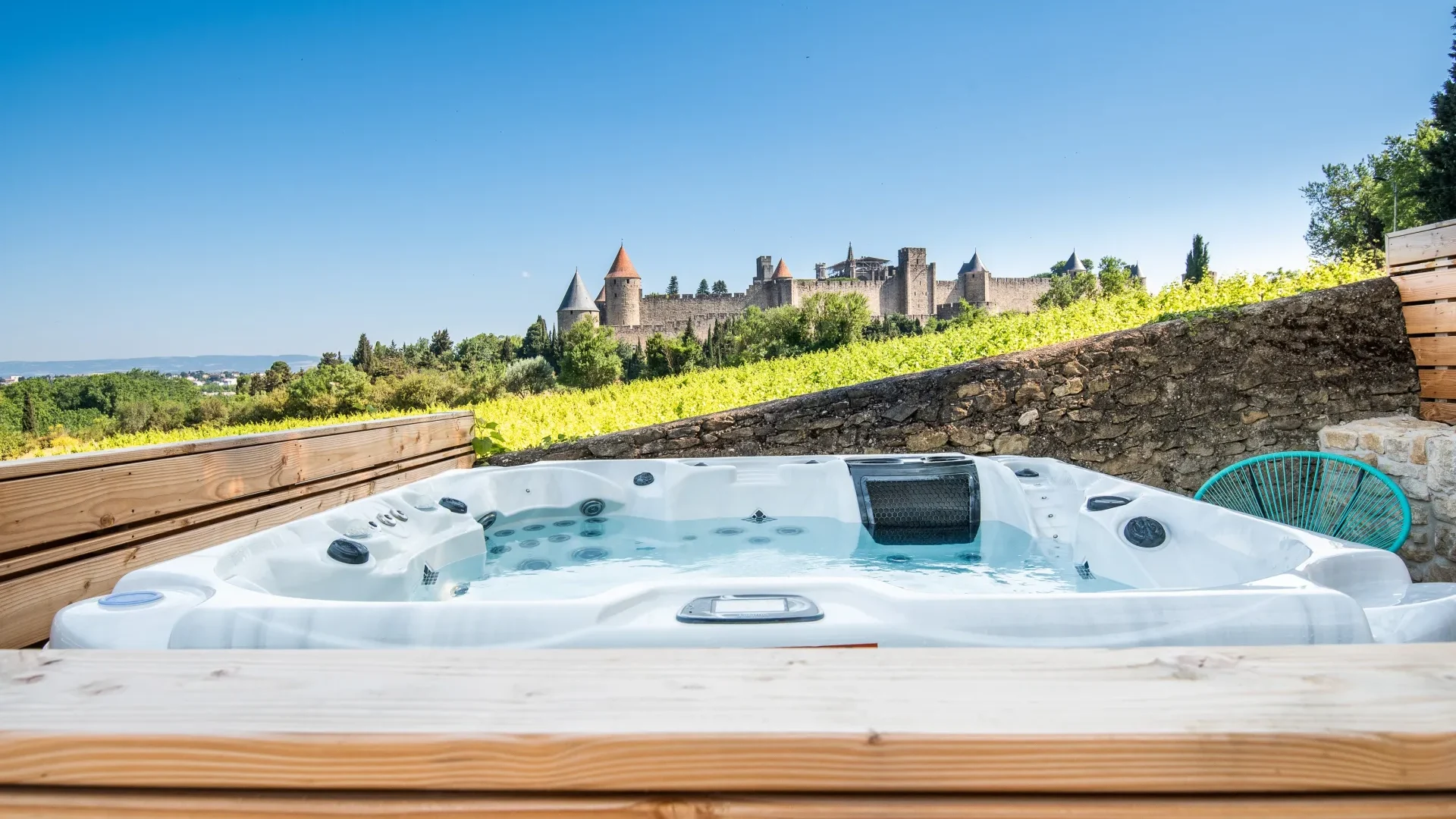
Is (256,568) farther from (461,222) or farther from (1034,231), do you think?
(461,222)

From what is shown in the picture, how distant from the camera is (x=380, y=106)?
1231 cm

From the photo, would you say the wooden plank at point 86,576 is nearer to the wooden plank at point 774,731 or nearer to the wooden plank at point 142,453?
the wooden plank at point 142,453

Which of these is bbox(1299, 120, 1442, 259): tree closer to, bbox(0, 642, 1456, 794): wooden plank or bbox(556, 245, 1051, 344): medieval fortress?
bbox(556, 245, 1051, 344): medieval fortress

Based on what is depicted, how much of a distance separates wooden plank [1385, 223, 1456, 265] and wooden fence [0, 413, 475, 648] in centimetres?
394

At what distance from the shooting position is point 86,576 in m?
1.38

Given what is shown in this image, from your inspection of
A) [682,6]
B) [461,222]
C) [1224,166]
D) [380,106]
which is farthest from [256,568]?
[461,222]

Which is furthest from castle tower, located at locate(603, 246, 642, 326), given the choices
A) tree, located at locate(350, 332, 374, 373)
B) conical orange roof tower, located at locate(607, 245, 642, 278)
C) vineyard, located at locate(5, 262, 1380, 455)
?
vineyard, located at locate(5, 262, 1380, 455)

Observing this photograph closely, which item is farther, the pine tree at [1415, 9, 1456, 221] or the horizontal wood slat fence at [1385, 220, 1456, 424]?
the pine tree at [1415, 9, 1456, 221]

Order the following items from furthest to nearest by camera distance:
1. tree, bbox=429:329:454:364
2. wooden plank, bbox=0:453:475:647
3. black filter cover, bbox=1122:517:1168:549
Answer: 1. tree, bbox=429:329:454:364
2. black filter cover, bbox=1122:517:1168:549
3. wooden plank, bbox=0:453:475:647

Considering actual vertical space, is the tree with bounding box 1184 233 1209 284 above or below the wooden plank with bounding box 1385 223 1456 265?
above

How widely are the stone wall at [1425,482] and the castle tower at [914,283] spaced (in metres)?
22.3

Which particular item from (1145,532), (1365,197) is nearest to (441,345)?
(1145,532)

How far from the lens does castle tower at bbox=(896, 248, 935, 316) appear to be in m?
23.8

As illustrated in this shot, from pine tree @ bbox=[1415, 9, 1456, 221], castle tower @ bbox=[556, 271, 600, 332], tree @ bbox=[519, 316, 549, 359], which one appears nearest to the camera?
pine tree @ bbox=[1415, 9, 1456, 221]
